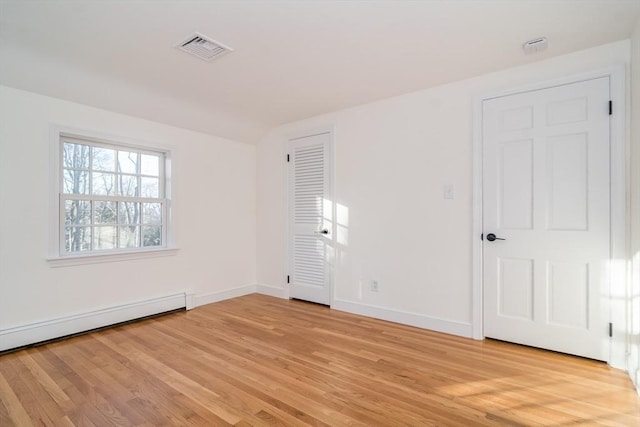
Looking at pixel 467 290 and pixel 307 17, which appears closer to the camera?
pixel 307 17

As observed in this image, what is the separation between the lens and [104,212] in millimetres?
3432

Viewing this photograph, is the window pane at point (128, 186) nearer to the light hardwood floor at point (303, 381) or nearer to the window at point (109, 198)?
the window at point (109, 198)

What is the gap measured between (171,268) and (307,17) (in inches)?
127

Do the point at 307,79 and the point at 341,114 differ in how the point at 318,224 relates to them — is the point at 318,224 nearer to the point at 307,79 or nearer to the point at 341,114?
the point at 341,114

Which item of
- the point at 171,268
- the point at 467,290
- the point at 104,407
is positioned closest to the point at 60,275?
the point at 171,268

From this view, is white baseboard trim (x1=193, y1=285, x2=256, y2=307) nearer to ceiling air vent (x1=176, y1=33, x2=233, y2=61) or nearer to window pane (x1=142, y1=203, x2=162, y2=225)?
window pane (x1=142, y1=203, x2=162, y2=225)

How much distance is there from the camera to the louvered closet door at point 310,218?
4078mm

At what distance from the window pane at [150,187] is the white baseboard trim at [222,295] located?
55.6 inches

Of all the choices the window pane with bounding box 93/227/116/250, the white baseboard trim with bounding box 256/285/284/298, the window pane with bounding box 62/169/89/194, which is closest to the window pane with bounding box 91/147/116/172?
the window pane with bounding box 62/169/89/194

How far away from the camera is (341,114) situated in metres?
3.92

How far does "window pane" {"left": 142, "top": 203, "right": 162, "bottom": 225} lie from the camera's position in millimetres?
3779

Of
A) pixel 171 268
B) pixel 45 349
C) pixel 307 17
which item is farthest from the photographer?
pixel 171 268

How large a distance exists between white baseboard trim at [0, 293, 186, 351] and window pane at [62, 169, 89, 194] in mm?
1256

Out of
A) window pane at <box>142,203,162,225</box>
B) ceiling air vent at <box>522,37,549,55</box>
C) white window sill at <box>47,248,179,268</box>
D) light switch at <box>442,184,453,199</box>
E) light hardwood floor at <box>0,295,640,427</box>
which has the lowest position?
light hardwood floor at <box>0,295,640,427</box>
